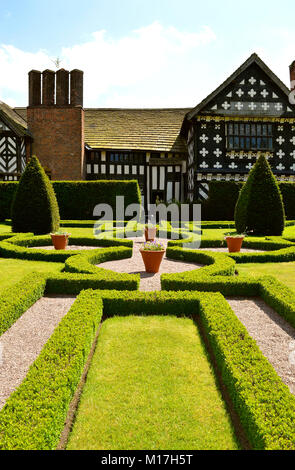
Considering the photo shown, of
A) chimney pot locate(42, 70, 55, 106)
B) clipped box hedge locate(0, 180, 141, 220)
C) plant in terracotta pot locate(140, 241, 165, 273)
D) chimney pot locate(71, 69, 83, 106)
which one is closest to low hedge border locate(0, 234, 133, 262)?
plant in terracotta pot locate(140, 241, 165, 273)

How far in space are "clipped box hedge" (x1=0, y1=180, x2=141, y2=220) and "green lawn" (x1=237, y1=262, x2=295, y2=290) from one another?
13.3 metres

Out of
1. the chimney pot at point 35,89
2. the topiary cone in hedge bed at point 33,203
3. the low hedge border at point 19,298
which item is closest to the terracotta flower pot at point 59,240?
the topiary cone in hedge bed at point 33,203

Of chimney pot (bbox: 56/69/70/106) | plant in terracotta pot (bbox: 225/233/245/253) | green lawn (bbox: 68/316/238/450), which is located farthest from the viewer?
chimney pot (bbox: 56/69/70/106)

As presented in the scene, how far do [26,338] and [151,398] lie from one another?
2291mm

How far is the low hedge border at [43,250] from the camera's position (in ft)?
33.2

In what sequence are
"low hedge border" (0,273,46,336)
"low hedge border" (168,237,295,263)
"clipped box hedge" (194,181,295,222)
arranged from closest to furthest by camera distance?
1. "low hedge border" (0,273,46,336)
2. "low hedge border" (168,237,295,263)
3. "clipped box hedge" (194,181,295,222)

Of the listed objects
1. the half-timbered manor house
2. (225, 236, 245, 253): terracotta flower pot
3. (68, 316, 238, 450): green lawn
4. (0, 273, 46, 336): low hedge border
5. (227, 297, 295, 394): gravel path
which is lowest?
(68, 316, 238, 450): green lawn

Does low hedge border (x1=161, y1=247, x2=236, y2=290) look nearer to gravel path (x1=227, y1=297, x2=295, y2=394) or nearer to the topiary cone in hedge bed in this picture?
gravel path (x1=227, y1=297, x2=295, y2=394)

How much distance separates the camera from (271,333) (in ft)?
17.2

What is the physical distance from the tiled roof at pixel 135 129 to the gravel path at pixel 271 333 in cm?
2219

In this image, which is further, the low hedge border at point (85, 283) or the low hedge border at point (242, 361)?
the low hedge border at point (85, 283)

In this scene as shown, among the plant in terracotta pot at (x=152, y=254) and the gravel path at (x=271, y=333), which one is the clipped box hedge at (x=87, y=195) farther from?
the gravel path at (x=271, y=333)

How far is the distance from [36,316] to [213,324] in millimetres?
2914

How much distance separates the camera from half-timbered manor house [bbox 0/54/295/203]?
23156mm
